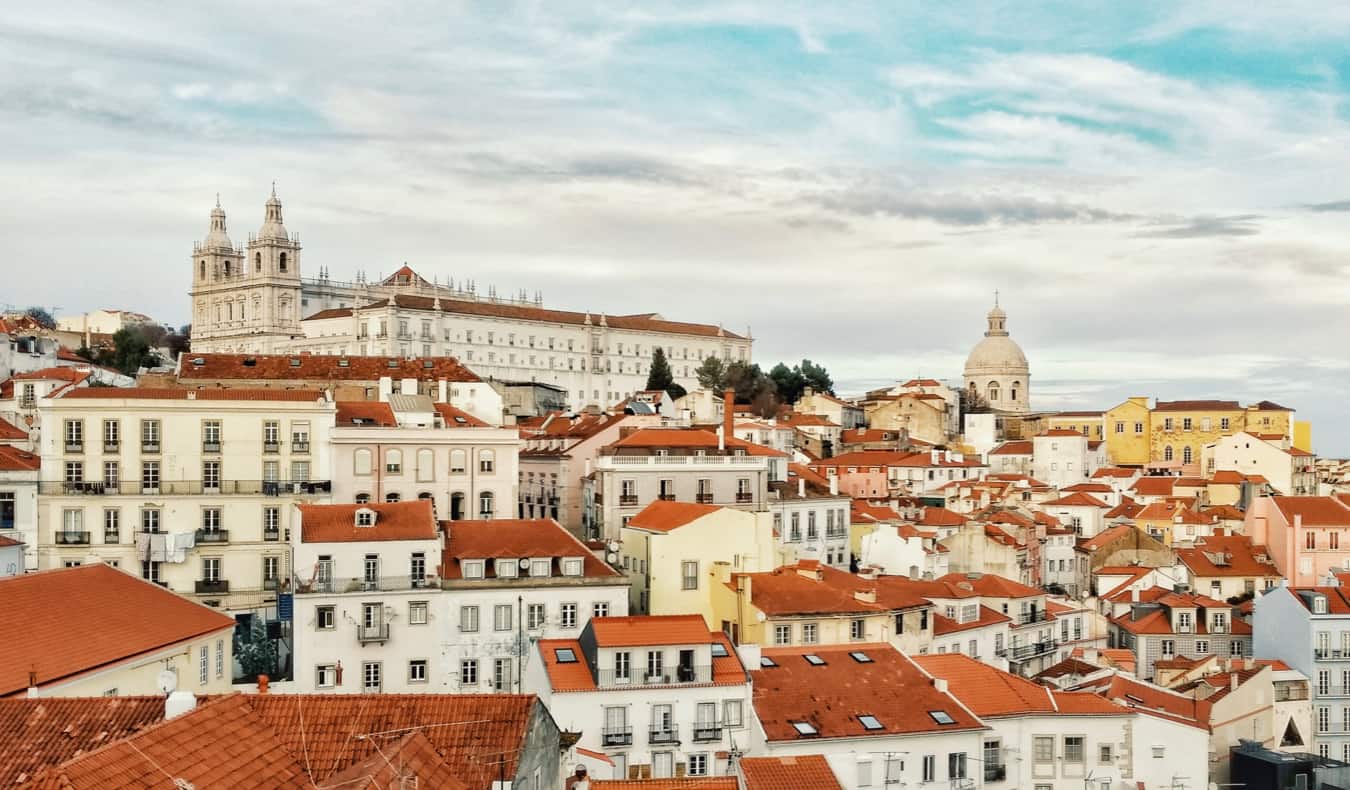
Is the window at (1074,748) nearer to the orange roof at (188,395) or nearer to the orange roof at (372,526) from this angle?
the orange roof at (372,526)

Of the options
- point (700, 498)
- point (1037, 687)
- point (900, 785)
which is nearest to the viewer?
point (900, 785)

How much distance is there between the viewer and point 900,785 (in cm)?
3422

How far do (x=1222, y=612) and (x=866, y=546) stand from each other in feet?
54.1

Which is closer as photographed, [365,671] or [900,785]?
[900,785]

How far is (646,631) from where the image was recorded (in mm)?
36156

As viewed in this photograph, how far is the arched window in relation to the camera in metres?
53.1

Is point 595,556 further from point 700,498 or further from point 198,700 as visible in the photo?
point 198,700

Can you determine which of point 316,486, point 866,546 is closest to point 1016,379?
point 866,546

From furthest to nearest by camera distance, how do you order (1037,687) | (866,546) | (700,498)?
(866,546), (700,498), (1037,687)

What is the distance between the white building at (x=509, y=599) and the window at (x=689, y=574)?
153 inches

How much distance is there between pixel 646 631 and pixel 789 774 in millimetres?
7307

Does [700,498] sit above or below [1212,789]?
above

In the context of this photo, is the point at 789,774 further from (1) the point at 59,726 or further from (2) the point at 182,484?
(2) the point at 182,484

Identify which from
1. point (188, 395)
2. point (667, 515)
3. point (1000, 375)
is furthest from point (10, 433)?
point (1000, 375)
